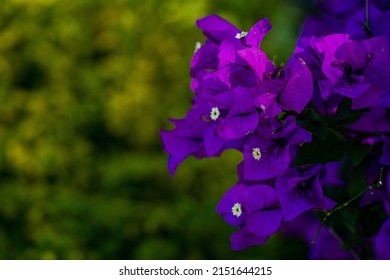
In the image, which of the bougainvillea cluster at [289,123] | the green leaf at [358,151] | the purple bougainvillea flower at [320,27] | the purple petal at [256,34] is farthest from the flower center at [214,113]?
the purple bougainvillea flower at [320,27]

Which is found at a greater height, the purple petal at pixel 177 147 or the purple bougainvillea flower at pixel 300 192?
the purple petal at pixel 177 147

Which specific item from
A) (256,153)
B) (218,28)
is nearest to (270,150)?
(256,153)

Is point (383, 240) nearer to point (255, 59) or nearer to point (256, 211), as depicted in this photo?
point (256, 211)

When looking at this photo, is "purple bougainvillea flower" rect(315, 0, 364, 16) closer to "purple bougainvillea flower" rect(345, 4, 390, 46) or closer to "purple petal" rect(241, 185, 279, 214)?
"purple bougainvillea flower" rect(345, 4, 390, 46)

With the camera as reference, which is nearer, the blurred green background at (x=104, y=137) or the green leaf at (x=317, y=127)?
the green leaf at (x=317, y=127)

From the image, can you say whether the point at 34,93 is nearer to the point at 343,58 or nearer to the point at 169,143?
the point at 169,143

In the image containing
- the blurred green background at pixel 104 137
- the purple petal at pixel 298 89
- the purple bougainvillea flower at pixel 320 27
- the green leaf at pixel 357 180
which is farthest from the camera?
the blurred green background at pixel 104 137

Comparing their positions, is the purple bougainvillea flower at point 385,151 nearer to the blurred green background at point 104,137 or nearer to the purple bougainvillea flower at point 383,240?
the purple bougainvillea flower at point 383,240

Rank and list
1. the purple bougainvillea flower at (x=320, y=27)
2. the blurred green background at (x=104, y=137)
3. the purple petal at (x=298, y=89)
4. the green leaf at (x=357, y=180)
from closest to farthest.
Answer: the purple petal at (x=298, y=89) < the green leaf at (x=357, y=180) < the purple bougainvillea flower at (x=320, y=27) < the blurred green background at (x=104, y=137)

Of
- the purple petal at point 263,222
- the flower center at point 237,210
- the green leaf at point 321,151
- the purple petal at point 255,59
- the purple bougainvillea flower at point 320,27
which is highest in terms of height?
the purple bougainvillea flower at point 320,27
